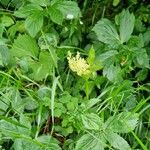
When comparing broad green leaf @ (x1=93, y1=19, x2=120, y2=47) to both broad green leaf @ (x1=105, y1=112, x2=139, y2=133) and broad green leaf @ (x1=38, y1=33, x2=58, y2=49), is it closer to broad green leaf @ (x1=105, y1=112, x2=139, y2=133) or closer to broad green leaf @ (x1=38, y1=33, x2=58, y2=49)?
broad green leaf @ (x1=38, y1=33, x2=58, y2=49)

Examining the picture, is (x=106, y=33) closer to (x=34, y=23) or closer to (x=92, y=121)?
(x=34, y=23)

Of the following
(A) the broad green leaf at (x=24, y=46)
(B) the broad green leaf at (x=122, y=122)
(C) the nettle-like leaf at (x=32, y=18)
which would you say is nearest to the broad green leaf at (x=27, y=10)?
(C) the nettle-like leaf at (x=32, y=18)

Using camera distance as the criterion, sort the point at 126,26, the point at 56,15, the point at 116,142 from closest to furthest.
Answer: the point at 116,142 < the point at 56,15 < the point at 126,26

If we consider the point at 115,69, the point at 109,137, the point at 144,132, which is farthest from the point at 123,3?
the point at 109,137

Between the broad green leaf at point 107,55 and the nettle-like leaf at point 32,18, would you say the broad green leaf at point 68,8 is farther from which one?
the broad green leaf at point 107,55

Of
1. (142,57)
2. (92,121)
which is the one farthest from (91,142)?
(142,57)
